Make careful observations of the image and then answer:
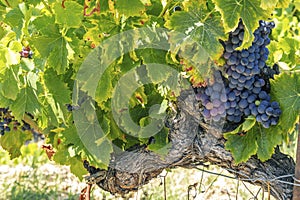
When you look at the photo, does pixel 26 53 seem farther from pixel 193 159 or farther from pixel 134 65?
pixel 193 159

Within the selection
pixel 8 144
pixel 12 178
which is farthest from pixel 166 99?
pixel 12 178

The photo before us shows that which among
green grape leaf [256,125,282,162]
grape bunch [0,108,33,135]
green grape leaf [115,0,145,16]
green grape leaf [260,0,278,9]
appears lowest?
green grape leaf [256,125,282,162]

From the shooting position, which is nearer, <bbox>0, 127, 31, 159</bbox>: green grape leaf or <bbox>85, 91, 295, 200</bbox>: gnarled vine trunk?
<bbox>85, 91, 295, 200</bbox>: gnarled vine trunk

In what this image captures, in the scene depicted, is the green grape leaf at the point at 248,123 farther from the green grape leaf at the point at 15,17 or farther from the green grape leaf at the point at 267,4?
the green grape leaf at the point at 15,17

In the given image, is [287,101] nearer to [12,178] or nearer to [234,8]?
[234,8]

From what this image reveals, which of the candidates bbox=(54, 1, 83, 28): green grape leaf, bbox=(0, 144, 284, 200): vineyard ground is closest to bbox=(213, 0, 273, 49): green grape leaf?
bbox=(54, 1, 83, 28): green grape leaf

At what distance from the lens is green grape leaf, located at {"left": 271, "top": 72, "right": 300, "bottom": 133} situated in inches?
88.1

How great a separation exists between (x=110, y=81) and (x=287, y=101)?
0.69m

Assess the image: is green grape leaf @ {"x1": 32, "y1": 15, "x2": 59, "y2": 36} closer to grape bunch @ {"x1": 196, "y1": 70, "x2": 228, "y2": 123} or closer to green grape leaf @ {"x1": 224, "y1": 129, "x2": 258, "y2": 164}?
grape bunch @ {"x1": 196, "y1": 70, "x2": 228, "y2": 123}

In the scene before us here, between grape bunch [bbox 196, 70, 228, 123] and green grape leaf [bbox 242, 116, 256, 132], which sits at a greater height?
grape bunch [bbox 196, 70, 228, 123]

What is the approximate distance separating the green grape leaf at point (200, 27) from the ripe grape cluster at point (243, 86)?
110 mm

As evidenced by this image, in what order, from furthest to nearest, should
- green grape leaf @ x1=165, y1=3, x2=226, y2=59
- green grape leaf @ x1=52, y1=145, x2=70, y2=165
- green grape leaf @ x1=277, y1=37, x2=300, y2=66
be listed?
green grape leaf @ x1=52, y1=145, x2=70, y2=165, green grape leaf @ x1=277, y1=37, x2=300, y2=66, green grape leaf @ x1=165, y1=3, x2=226, y2=59

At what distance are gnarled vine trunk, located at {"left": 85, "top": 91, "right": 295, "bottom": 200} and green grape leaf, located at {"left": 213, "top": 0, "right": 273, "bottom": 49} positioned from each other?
0.53 m

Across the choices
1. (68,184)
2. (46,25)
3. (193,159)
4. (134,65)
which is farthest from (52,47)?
(68,184)
